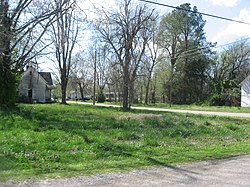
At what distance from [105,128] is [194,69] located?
4981 centimetres

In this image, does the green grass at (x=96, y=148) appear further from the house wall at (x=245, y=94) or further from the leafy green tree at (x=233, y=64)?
the leafy green tree at (x=233, y=64)

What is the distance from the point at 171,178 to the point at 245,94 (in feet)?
155

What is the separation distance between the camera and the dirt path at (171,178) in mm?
5836

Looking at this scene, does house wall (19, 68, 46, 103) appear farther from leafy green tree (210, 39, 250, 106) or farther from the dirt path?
the dirt path

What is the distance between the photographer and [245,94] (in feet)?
162

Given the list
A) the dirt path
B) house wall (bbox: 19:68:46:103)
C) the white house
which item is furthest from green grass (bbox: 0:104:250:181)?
house wall (bbox: 19:68:46:103)

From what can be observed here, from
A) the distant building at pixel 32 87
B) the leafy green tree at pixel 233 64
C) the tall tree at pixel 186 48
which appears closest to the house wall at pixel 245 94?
the leafy green tree at pixel 233 64

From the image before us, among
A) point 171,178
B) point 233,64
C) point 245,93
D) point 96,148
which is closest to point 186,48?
point 233,64

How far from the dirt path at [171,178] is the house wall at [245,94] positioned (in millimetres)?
44805

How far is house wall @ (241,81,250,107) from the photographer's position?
48875 mm

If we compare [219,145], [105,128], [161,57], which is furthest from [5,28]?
[161,57]

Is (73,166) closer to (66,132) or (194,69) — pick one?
(66,132)

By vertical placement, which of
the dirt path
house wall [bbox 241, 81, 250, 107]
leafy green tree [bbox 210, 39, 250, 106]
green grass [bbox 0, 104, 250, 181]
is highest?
leafy green tree [bbox 210, 39, 250, 106]

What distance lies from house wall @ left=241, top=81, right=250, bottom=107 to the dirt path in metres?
44.8
